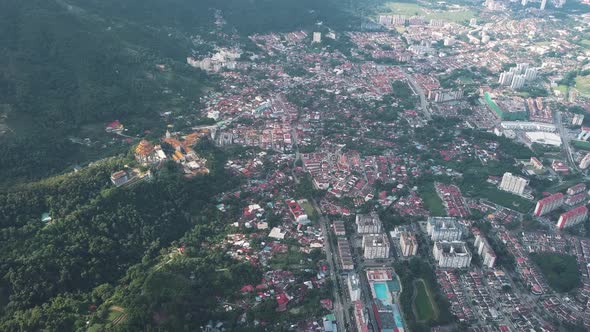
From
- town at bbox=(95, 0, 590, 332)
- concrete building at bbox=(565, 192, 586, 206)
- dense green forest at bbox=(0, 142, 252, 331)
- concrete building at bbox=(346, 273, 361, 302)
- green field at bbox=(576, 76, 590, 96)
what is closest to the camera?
dense green forest at bbox=(0, 142, 252, 331)

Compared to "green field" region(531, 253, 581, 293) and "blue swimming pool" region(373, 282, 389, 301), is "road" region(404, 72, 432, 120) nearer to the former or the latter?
"green field" region(531, 253, 581, 293)

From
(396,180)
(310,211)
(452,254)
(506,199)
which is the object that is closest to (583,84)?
(506,199)

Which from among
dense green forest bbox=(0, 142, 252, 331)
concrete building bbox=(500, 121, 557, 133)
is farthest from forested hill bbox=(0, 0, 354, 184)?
concrete building bbox=(500, 121, 557, 133)

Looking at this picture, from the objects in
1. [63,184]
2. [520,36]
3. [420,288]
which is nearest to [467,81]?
[520,36]

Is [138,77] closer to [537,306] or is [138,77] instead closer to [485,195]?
[485,195]

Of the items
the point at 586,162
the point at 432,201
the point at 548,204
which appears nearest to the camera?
the point at 548,204

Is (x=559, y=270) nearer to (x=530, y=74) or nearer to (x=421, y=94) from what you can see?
(x=421, y=94)
